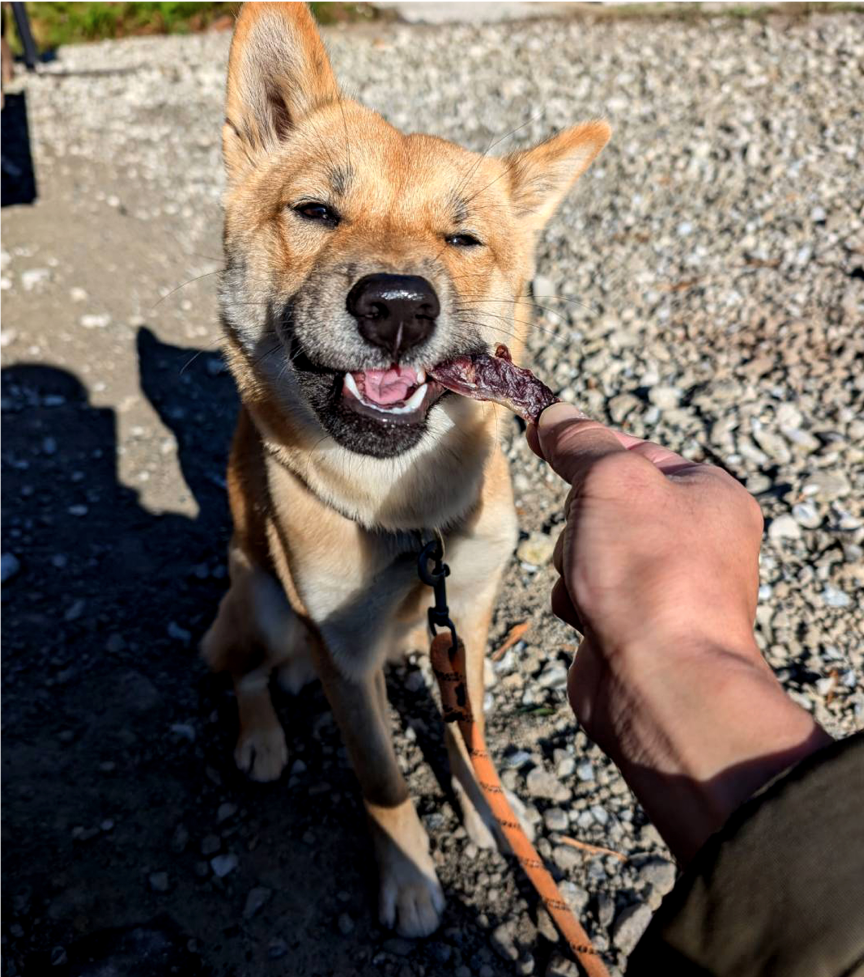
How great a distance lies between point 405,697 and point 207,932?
114 centimetres

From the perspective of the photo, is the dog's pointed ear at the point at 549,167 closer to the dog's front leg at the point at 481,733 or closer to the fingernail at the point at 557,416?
the fingernail at the point at 557,416

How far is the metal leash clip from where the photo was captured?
2.36 meters

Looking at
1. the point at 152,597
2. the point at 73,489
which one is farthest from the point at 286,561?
the point at 73,489

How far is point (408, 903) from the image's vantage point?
259 centimetres

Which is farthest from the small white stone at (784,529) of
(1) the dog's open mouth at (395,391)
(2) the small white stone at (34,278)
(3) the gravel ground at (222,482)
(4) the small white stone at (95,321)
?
(2) the small white stone at (34,278)

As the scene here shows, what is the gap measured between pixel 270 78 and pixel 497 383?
4.85ft

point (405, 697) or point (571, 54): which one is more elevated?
point (571, 54)

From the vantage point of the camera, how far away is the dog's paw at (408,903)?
2.58m

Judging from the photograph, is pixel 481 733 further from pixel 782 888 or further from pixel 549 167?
pixel 549 167

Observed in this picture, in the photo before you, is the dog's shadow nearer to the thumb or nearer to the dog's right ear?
the thumb

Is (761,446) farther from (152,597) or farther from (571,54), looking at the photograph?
(571,54)

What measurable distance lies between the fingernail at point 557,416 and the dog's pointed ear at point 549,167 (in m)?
1.16

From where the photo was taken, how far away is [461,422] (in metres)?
2.50

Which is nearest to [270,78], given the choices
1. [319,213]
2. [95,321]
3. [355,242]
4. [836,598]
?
[319,213]
